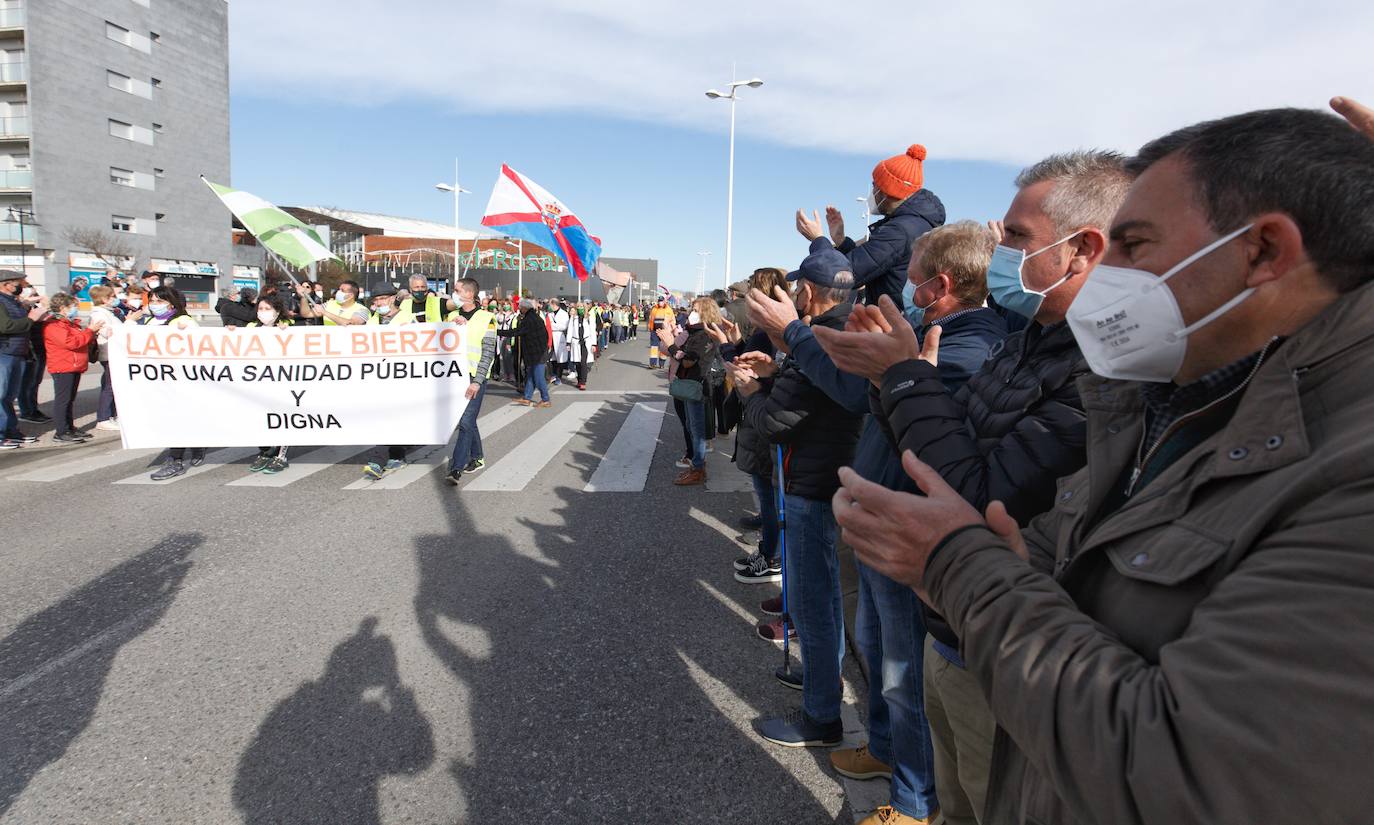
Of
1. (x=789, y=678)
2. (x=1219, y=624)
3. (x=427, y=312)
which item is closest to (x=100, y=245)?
(x=427, y=312)

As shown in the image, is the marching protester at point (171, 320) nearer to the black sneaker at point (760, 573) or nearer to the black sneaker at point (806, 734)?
the black sneaker at point (760, 573)

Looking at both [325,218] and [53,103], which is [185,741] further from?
[325,218]

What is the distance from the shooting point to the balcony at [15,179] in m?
41.3

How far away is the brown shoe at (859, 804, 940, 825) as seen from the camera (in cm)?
249

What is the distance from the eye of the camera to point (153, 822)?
2.49 meters

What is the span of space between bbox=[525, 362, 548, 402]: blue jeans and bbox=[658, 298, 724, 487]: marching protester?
5.24 metres

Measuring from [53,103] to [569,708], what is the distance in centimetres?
5540

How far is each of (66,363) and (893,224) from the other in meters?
9.68

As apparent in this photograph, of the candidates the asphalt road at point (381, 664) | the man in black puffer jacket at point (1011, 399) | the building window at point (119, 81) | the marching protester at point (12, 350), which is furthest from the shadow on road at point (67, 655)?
the building window at point (119, 81)

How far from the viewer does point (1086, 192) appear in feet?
6.43

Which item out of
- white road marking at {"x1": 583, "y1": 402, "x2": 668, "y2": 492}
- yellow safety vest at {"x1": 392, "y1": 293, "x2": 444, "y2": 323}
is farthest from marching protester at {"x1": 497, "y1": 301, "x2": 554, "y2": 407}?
yellow safety vest at {"x1": 392, "y1": 293, "x2": 444, "y2": 323}

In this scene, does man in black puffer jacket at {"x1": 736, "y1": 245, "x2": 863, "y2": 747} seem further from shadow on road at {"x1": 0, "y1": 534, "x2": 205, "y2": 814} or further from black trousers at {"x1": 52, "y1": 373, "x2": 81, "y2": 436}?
black trousers at {"x1": 52, "y1": 373, "x2": 81, "y2": 436}

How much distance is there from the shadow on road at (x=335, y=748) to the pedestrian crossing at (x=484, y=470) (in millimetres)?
3740

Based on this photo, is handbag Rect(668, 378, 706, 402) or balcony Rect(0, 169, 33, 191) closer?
handbag Rect(668, 378, 706, 402)
